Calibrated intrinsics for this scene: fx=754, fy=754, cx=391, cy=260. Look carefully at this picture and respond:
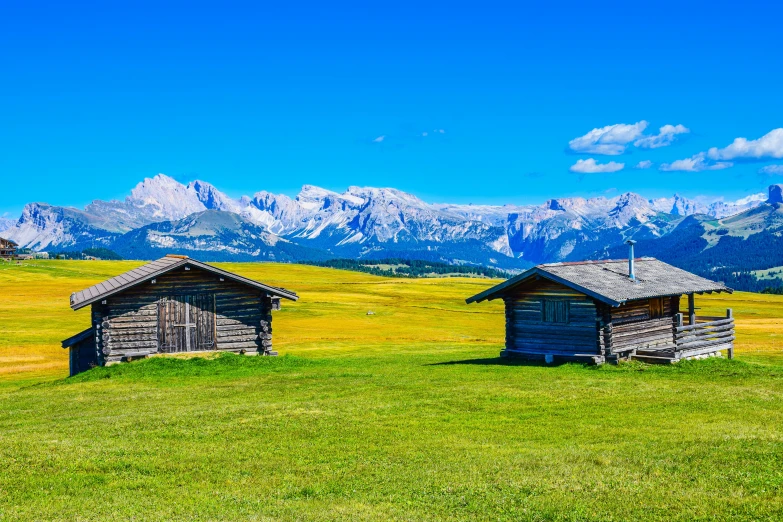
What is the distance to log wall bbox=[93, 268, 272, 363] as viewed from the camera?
130 feet

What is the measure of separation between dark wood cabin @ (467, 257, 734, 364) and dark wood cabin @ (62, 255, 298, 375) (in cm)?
1296

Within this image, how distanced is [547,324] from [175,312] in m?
19.9

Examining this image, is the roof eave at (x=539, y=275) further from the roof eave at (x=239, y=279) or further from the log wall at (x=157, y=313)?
the log wall at (x=157, y=313)

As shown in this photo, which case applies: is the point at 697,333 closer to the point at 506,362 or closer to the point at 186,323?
the point at 506,362

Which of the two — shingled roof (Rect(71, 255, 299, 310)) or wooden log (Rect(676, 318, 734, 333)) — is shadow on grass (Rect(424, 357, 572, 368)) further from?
shingled roof (Rect(71, 255, 299, 310))

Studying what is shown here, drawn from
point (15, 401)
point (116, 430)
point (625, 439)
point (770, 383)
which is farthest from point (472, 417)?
point (15, 401)

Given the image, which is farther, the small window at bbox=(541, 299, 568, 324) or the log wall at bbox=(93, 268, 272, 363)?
the log wall at bbox=(93, 268, 272, 363)

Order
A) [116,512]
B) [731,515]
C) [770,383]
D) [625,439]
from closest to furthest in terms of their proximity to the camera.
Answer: [731,515]
[116,512]
[625,439]
[770,383]

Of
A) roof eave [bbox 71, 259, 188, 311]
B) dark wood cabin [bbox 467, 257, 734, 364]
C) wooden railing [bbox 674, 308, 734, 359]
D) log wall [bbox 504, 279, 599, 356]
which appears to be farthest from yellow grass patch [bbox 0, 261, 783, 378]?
dark wood cabin [bbox 467, 257, 734, 364]

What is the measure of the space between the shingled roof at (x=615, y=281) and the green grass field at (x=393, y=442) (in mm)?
3719

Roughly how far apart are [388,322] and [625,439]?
7293 cm

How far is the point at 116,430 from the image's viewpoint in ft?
71.1

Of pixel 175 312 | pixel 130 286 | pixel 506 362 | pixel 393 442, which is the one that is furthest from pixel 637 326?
pixel 130 286

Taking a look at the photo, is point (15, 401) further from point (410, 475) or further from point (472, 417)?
point (410, 475)
